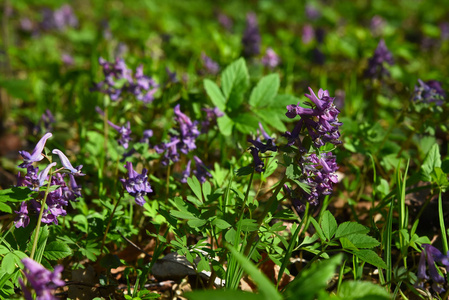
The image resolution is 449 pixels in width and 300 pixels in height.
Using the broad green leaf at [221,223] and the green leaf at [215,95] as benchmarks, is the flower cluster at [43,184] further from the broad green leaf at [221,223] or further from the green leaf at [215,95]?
the green leaf at [215,95]

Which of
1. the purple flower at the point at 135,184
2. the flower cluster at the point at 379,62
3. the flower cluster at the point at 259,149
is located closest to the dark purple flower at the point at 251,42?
the flower cluster at the point at 379,62

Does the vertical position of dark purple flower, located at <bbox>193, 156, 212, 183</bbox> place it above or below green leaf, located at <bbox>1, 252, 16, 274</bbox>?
above

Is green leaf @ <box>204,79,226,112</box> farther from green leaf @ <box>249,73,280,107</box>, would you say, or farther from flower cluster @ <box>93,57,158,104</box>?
flower cluster @ <box>93,57,158,104</box>

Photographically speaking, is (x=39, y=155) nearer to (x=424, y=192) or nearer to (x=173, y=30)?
(x=424, y=192)

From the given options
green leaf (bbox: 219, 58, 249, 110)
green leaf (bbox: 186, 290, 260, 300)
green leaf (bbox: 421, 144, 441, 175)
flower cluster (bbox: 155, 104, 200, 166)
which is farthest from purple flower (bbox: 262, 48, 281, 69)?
green leaf (bbox: 186, 290, 260, 300)

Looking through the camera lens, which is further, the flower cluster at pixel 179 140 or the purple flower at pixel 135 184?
the flower cluster at pixel 179 140

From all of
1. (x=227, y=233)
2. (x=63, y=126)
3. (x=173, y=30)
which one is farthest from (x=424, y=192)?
(x=173, y=30)
